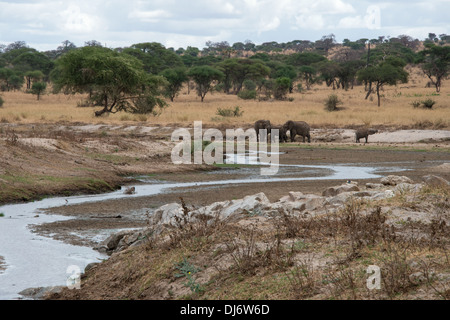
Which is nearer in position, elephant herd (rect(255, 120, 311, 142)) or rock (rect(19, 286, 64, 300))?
rock (rect(19, 286, 64, 300))

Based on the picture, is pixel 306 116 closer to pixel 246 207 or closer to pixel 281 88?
pixel 281 88

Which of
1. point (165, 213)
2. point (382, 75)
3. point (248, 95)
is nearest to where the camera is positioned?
point (165, 213)

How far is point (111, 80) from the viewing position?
40.4 m

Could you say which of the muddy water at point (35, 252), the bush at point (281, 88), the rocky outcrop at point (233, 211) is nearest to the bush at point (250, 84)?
the bush at point (281, 88)

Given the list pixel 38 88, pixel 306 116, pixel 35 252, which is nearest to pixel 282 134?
pixel 306 116

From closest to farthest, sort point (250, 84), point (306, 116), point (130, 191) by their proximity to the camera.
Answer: point (130, 191)
point (306, 116)
point (250, 84)

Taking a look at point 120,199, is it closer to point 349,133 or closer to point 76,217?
point 76,217

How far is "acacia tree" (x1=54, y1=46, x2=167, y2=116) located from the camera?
133 feet

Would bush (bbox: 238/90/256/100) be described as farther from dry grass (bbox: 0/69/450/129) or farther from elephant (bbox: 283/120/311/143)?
elephant (bbox: 283/120/311/143)

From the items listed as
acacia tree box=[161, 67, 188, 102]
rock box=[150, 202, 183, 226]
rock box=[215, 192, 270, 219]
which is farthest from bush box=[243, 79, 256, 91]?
rock box=[215, 192, 270, 219]

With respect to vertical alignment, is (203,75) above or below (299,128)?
above

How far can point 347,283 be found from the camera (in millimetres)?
5473

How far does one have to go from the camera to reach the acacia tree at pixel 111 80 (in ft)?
133

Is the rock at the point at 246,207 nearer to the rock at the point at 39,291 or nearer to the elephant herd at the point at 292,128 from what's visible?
the rock at the point at 39,291
